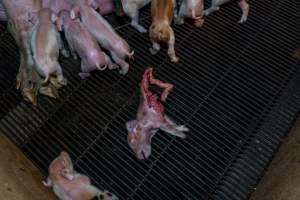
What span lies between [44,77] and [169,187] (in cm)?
123

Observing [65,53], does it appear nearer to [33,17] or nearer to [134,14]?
[33,17]

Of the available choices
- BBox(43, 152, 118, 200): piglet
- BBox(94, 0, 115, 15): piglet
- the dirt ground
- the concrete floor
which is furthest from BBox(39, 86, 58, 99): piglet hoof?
the dirt ground

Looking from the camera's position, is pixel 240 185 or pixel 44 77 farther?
pixel 44 77

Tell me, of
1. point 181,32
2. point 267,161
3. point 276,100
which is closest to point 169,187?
point 267,161

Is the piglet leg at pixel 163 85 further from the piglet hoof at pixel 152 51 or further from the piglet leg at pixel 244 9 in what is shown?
the piglet leg at pixel 244 9

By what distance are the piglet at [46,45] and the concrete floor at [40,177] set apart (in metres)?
0.60

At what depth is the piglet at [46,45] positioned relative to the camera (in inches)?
120

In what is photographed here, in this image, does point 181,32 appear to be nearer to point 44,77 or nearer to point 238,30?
point 238,30

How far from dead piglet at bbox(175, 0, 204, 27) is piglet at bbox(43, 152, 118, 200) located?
166 centimetres

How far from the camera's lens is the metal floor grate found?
116 inches

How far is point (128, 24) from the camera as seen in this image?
3.76 m

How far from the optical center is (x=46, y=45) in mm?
3059

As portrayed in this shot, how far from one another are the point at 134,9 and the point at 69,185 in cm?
163

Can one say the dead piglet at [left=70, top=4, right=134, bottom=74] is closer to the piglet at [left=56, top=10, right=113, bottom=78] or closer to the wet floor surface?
the piglet at [left=56, top=10, right=113, bottom=78]
